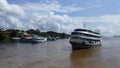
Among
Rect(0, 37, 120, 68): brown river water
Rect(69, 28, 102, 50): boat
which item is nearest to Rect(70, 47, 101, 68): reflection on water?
Rect(0, 37, 120, 68): brown river water

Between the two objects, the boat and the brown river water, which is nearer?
the brown river water

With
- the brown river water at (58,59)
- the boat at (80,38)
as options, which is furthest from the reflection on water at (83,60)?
the boat at (80,38)

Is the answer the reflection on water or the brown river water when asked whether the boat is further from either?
the reflection on water

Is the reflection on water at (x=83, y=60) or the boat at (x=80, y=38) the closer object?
the reflection on water at (x=83, y=60)

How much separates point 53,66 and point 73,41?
83.6 ft

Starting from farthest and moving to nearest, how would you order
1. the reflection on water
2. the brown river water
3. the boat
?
the boat
the reflection on water
the brown river water

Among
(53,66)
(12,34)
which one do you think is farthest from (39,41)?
(53,66)

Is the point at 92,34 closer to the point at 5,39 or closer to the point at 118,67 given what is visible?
the point at 118,67

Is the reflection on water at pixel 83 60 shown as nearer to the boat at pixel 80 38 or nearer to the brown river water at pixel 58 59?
the brown river water at pixel 58 59

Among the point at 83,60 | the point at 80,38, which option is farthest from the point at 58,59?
the point at 80,38

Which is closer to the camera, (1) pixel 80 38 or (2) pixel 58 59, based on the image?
(2) pixel 58 59

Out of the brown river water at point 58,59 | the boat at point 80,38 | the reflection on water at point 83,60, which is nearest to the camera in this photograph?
the brown river water at point 58,59

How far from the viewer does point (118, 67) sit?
32.8 metres

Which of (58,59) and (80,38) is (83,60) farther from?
(80,38)
